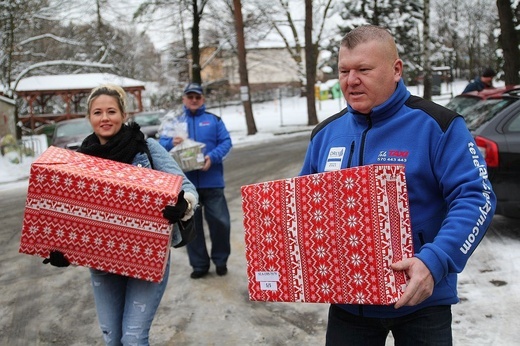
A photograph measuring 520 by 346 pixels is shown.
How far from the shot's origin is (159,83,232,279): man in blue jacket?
5527 mm

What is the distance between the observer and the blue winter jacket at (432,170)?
6.01ft

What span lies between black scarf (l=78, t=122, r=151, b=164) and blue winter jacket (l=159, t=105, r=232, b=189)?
2364 millimetres

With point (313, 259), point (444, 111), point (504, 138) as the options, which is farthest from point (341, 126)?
point (504, 138)

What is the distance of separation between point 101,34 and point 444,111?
32.2 m

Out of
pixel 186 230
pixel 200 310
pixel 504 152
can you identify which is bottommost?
pixel 200 310

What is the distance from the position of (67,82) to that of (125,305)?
30816 millimetres

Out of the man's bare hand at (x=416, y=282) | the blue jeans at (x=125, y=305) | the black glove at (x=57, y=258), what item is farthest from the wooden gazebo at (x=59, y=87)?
the man's bare hand at (x=416, y=282)

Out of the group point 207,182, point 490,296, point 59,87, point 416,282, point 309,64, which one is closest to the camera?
point 416,282

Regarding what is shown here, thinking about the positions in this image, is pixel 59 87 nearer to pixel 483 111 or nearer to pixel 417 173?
pixel 483 111

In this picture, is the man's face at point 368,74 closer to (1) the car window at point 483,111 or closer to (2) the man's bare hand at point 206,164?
(2) the man's bare hand at point 206,164

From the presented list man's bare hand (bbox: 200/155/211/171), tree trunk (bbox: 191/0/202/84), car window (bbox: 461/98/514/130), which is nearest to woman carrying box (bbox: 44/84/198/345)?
man's bare hand (bbox: 200/155/211/171)

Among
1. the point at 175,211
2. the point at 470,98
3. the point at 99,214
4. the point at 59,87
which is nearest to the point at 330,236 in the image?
the point at 175,211

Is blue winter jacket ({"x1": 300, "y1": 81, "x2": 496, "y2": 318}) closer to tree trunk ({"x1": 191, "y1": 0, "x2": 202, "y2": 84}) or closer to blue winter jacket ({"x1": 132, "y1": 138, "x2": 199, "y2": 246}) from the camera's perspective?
blue winter jacket ({"x1": 132, "y1": 138, "x2": 199, "y2": 246})

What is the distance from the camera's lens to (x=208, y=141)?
5625 millimetres
